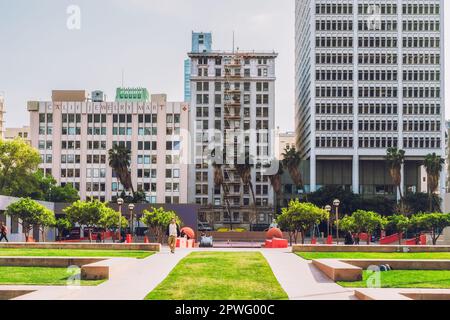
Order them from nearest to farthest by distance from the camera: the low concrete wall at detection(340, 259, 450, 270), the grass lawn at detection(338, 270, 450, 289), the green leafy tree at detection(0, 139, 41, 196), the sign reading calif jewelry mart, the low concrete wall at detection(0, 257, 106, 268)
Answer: the grass lawn at detection(338, 270, 450, 289) < the low concrete wall at detection(340, 259, 450, 270) < the low concrete wall at detection(0, 257, 106, 268) < the green leafy tree at detection(0, 139, 41, 196) < the sign reading calif jewelry mart

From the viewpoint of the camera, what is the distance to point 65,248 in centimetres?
4097

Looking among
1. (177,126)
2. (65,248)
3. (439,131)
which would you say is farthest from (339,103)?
(65,248)

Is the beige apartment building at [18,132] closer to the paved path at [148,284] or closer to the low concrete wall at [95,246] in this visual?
the low concrete wall at [95,246]

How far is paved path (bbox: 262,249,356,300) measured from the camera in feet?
59.5

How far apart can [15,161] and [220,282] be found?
3164 inches

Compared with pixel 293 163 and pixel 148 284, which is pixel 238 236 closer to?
pixel 293 163

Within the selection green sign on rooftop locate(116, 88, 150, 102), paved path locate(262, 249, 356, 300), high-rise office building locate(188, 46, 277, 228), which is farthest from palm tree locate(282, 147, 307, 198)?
paved path locate(262, 249, 356, 300)

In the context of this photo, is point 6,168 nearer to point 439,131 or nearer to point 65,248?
point 65,248

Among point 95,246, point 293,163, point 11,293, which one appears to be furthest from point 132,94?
point 11,293

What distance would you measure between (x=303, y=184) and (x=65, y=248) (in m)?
88.6

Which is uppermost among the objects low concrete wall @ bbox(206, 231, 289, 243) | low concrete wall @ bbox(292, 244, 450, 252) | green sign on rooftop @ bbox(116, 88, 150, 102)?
green sign on rooftop @ bbox(116, 88, 150, 102)

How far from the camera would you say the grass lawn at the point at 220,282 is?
703 inches

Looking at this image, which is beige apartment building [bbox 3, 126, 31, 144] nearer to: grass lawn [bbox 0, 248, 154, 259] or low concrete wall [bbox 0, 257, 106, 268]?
grass lawn [bbox 0, 248, 154, 259]

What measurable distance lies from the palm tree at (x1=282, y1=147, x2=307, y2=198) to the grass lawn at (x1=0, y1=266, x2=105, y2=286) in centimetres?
9241
